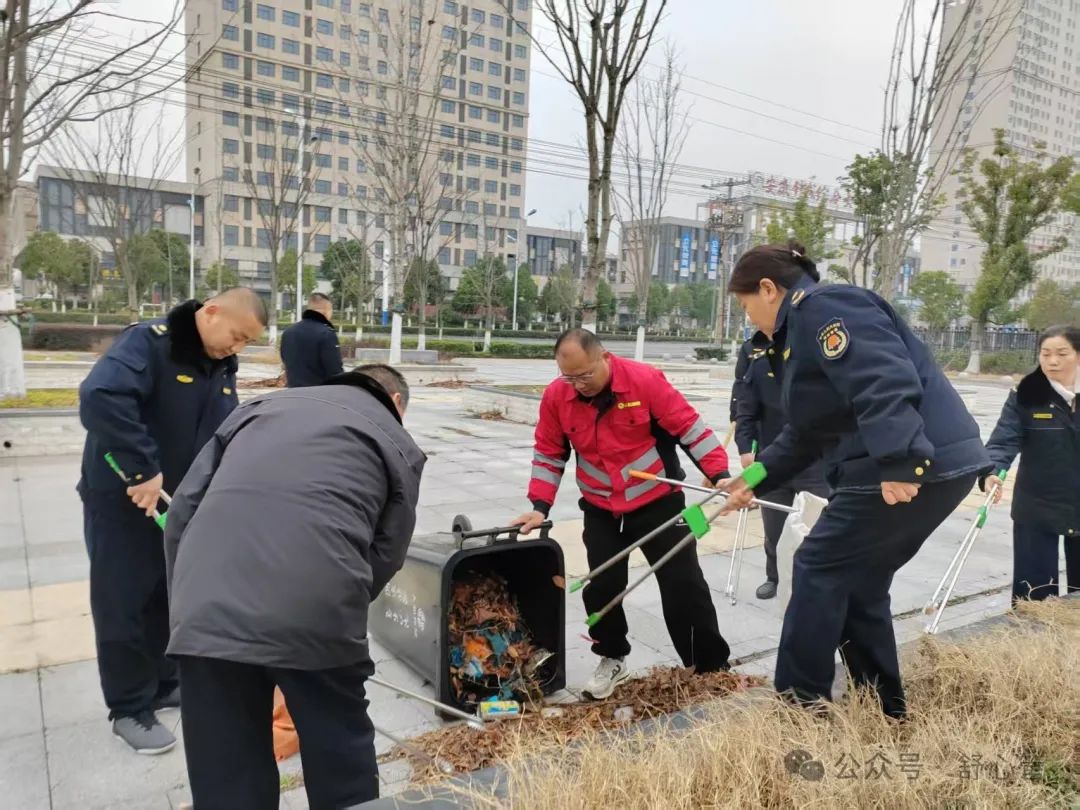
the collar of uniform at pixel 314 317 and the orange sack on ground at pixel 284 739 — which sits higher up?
the collar of uniform at pixel 314 317

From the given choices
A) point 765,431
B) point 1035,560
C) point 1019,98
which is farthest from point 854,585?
point 1019,98

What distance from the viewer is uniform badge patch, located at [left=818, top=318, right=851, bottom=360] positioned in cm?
244

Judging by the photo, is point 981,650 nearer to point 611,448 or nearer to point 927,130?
point 611,448

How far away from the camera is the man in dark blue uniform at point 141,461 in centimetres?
281

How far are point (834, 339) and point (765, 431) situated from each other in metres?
2.43

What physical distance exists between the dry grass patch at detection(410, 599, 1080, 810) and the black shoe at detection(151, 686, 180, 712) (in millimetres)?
1506

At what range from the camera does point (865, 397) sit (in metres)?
2.36

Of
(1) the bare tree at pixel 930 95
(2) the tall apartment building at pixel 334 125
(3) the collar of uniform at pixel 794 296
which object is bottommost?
(3) the collar of uniform at pixel 794 296

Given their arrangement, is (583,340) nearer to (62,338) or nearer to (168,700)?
(168,700)

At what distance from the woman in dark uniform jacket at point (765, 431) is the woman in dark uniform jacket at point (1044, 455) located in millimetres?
983

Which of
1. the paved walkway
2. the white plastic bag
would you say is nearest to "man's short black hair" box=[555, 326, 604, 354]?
the white plastic bag

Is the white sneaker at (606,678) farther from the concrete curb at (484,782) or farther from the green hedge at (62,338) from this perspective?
the green hedge at (62,338)

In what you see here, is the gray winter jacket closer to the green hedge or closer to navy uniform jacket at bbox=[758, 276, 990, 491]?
navy uniform jacket at bbox=[758, 276, 990, 491]

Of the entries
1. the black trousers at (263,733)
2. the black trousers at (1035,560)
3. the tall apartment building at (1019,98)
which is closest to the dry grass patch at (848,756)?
the black trousers at (263,733)
